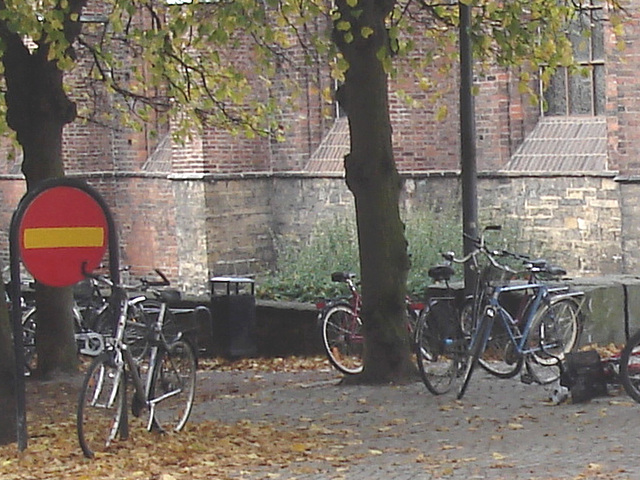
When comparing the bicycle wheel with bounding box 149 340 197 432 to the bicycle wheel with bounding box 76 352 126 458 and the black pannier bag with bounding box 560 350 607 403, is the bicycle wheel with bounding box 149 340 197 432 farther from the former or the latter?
the black pannier bag with bounding box 560 350 607 403

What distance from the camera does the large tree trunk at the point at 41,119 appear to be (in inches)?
516

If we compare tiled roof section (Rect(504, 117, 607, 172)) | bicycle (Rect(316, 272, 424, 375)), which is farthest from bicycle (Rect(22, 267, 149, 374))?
tiled roof section (Rect(504, 117, 607, 172))

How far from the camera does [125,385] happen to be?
29.0 ft

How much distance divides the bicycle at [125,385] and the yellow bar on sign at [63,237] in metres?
0.22

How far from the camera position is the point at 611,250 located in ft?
69.9

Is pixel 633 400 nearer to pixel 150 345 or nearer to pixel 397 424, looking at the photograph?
pixel 397 424

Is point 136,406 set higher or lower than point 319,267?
lower

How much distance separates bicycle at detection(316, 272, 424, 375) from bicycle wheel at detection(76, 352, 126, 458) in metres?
5.12

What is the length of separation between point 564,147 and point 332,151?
220 inches

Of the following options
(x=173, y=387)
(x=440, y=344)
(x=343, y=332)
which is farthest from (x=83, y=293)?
(x=173, y=387)

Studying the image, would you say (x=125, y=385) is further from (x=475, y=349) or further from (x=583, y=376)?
(x=583, y=376)

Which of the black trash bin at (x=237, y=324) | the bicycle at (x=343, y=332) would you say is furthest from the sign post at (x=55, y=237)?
the black trash bin at (x=237, y=324)

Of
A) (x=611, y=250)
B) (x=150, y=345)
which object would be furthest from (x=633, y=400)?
(x=611, y=250)

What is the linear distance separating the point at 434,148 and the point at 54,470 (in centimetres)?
1687
